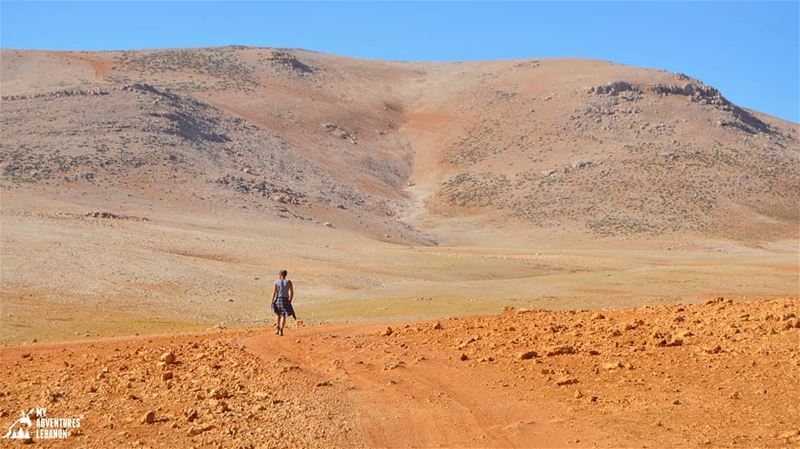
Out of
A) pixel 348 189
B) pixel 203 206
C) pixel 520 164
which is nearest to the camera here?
pixel 203 206

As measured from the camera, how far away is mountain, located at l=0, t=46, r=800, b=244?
70938mm

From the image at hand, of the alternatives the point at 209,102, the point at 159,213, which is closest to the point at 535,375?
the point at 159,213

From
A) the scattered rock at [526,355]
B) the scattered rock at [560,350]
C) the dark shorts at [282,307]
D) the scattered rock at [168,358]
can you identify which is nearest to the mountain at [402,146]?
the dark shorts at [282,307]

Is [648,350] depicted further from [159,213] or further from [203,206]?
[203,206]

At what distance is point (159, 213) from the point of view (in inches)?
2292

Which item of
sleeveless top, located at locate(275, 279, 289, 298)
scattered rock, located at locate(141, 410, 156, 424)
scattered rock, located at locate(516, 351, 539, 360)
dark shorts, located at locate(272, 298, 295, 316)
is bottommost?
scattered rock, located at locate(141, 410, 156, 424)

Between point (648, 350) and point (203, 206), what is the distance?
53.9 metres

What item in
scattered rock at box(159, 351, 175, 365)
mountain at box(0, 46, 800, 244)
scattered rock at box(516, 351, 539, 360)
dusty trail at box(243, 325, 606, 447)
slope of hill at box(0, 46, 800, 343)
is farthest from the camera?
mountain at box(0, 46, 800, 244)

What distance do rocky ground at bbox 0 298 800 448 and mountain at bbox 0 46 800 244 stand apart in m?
46.6

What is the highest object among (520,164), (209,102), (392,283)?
(209,102)

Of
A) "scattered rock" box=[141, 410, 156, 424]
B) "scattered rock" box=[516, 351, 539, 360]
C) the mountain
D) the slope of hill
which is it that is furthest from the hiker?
the mountain

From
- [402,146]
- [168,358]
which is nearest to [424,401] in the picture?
[168,358]
